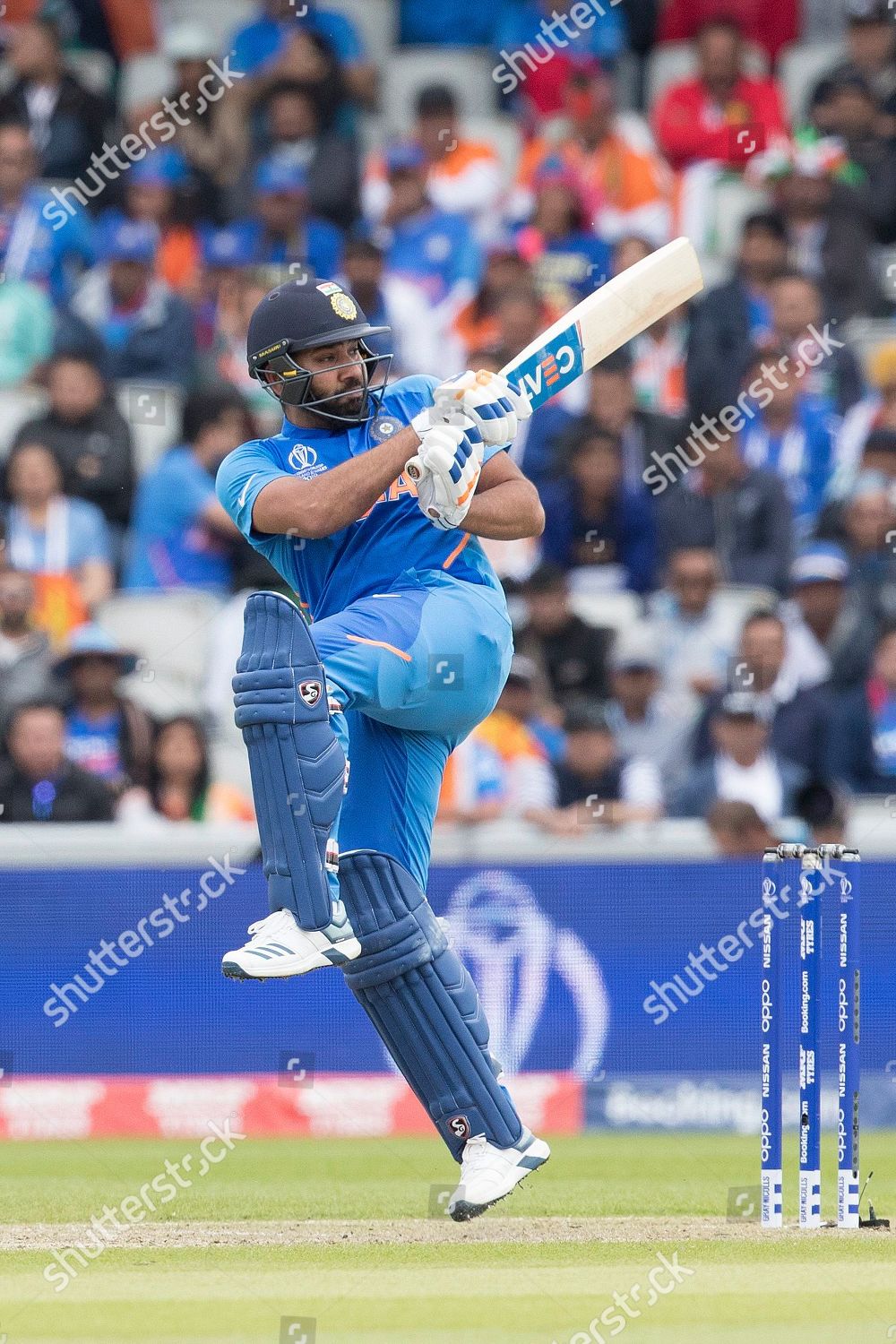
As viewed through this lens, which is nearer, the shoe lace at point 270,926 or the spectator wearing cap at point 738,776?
the shoe lace at point 270,926

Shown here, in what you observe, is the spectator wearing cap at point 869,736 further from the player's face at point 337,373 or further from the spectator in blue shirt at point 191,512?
the player's face at point 337,373

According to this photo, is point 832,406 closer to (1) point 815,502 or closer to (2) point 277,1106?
(1) point 815,502

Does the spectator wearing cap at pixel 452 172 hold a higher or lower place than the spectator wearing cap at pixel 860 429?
higher

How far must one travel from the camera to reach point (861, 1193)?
617cm

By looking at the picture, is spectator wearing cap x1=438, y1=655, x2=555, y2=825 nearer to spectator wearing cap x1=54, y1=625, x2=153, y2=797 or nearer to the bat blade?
spectator wearing cap x1=54, y1=625, x2=153, y2=797

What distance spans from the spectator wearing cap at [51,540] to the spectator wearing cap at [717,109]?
4.80 metres

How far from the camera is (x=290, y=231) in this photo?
12922 millimetres

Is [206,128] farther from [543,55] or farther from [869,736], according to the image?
[869,736]

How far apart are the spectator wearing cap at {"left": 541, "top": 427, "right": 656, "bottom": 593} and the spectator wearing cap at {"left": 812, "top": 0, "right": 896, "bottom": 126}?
3.52 meters

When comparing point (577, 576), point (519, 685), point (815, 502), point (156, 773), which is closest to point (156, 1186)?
point (156, 773)

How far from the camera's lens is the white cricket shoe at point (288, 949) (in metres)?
4.99

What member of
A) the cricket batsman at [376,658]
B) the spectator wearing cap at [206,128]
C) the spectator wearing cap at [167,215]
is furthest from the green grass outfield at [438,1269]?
the spectator wearing cap at [206,128]

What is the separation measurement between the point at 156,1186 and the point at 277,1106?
1.85 meters

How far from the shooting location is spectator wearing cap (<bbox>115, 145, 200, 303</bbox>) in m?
13.1
